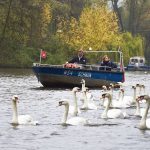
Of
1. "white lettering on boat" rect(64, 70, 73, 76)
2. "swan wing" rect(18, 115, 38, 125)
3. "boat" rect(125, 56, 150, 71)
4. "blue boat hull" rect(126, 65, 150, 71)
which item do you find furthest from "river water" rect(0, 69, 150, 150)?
"blue boat hull" rect(126, 65, 150, 71)

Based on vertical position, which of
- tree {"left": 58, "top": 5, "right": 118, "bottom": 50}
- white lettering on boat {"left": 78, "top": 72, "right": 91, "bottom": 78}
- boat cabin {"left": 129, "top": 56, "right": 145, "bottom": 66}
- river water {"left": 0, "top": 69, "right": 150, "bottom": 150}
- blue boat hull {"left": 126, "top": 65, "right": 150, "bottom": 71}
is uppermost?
tree {"left": 58, "top": 5, "right": 118, "bottom": 50}

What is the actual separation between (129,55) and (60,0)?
16.3 metres

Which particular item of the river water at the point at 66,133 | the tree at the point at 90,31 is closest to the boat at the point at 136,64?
the tree at the point at 90,31

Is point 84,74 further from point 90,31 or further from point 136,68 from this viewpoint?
point 136,68

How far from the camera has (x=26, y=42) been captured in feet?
283

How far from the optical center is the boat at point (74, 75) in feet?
144

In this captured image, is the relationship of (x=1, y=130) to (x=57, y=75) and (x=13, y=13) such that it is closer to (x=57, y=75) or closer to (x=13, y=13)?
(x=57, y=75)

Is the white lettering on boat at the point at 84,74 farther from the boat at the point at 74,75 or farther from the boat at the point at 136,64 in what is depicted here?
the boat at the point at 136,64

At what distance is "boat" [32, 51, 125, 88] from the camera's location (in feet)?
144

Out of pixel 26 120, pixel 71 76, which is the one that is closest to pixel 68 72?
pixel 71 76

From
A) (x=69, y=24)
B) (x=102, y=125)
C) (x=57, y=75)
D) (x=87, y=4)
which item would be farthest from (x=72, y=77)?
(x=87, y=4)

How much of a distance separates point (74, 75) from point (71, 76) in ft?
0.69

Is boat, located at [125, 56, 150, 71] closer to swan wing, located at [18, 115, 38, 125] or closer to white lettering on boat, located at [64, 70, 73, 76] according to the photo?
white lettering on boat, located at [64, 70, 73, 76]

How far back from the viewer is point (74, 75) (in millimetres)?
44125
